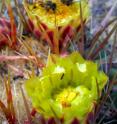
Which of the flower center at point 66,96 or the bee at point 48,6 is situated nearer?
the flower center at point 66,96

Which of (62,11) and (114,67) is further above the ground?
(62,11)

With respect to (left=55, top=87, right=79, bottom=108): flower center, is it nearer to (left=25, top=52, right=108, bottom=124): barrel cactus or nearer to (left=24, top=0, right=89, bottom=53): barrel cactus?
(left=25, top=52, right=108, bottom=124): barrel cactus

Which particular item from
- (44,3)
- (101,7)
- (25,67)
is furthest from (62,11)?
(101,7)

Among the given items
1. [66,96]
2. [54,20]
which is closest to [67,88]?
[66,96]

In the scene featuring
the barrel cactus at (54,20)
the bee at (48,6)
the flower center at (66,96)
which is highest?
the bee at (48,6)

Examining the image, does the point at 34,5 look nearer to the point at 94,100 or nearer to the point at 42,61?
the point at 42,61

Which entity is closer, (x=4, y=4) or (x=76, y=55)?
(x=76, y=55)

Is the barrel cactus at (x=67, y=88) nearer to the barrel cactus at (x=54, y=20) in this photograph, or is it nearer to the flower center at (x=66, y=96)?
the flower center at (x=66, y=96)

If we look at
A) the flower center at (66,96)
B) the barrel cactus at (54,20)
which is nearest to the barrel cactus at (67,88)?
the flower center at (66,96)

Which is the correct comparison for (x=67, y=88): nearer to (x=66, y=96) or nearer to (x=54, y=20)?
(x=66, y=96)
